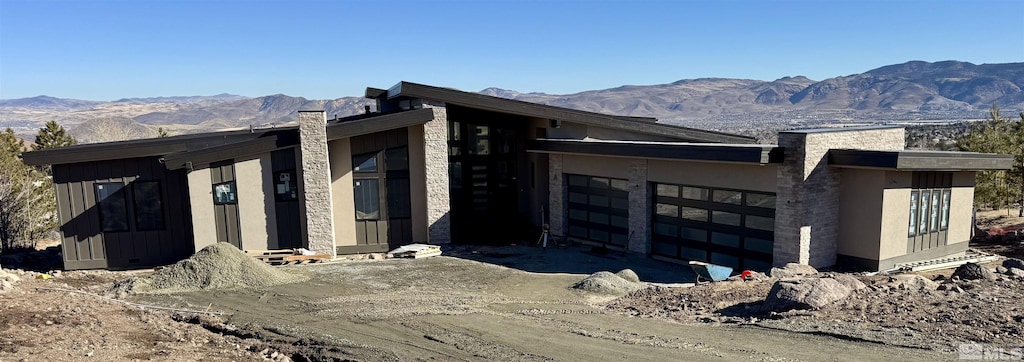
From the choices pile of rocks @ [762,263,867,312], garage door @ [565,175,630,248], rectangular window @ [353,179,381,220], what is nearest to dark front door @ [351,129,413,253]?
rectangular window @ [353,179,381,220]

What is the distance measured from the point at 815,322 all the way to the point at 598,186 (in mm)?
10330

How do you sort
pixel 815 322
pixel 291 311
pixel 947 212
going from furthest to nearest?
1. pixel 947 212
2. pixel 291 311
3. pixel 815 322

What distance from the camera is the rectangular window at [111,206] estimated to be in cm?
1698

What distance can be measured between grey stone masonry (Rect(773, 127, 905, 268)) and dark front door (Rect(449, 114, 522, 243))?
9.09m

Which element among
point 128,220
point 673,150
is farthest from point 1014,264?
point 128,220

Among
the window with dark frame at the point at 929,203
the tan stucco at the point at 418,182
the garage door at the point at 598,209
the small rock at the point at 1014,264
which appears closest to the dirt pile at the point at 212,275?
the tan stucco at the point at 418,182

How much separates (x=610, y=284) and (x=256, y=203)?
408 inches

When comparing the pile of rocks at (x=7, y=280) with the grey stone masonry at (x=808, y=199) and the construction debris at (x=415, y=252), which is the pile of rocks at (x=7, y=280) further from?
the grey stone masonry at (x=808, y=199)

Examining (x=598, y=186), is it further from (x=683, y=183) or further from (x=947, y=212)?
(x=947, y=212)

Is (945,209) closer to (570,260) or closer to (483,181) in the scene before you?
(570,260)

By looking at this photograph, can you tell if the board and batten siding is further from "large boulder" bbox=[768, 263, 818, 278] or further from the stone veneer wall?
"large boulder" bbox=[768, 263, 818, 278]

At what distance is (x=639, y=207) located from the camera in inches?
714

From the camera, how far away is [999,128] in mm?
29375

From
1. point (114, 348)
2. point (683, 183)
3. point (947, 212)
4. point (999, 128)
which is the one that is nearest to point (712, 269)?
point (683, 183)
